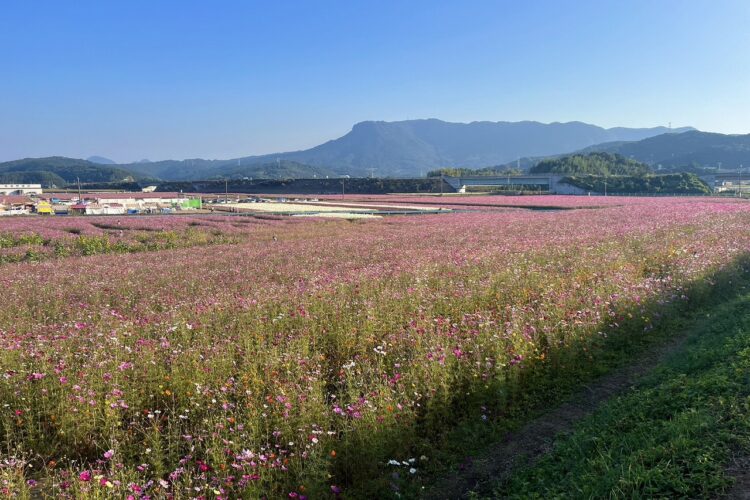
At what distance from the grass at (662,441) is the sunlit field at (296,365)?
1160 mm

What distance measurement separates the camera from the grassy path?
13.9ft

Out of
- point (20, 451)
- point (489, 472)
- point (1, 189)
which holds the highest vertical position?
point (1, 189)

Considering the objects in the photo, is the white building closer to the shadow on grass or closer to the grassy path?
the shadow on grass

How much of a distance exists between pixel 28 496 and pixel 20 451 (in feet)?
4.22

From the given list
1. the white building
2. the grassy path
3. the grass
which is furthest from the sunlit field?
the white building

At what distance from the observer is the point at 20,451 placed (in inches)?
Answer: 223

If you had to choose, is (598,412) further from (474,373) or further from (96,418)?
(96,418)

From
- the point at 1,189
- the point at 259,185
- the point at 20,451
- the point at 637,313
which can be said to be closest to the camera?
the point at 20,451

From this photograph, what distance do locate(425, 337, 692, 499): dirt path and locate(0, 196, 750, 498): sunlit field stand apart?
10.4 inches

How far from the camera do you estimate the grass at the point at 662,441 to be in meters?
4.23

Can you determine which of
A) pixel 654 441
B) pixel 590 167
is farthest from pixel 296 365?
pixel 590 167

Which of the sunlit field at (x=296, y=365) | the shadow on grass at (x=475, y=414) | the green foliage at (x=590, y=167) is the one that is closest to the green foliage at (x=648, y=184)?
the green foliage at (x=590, y=167)

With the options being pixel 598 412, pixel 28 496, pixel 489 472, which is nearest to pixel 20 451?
pixel 28 496

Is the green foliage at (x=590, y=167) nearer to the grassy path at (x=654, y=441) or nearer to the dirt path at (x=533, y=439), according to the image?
the dirt path at (x=533, y=439)
